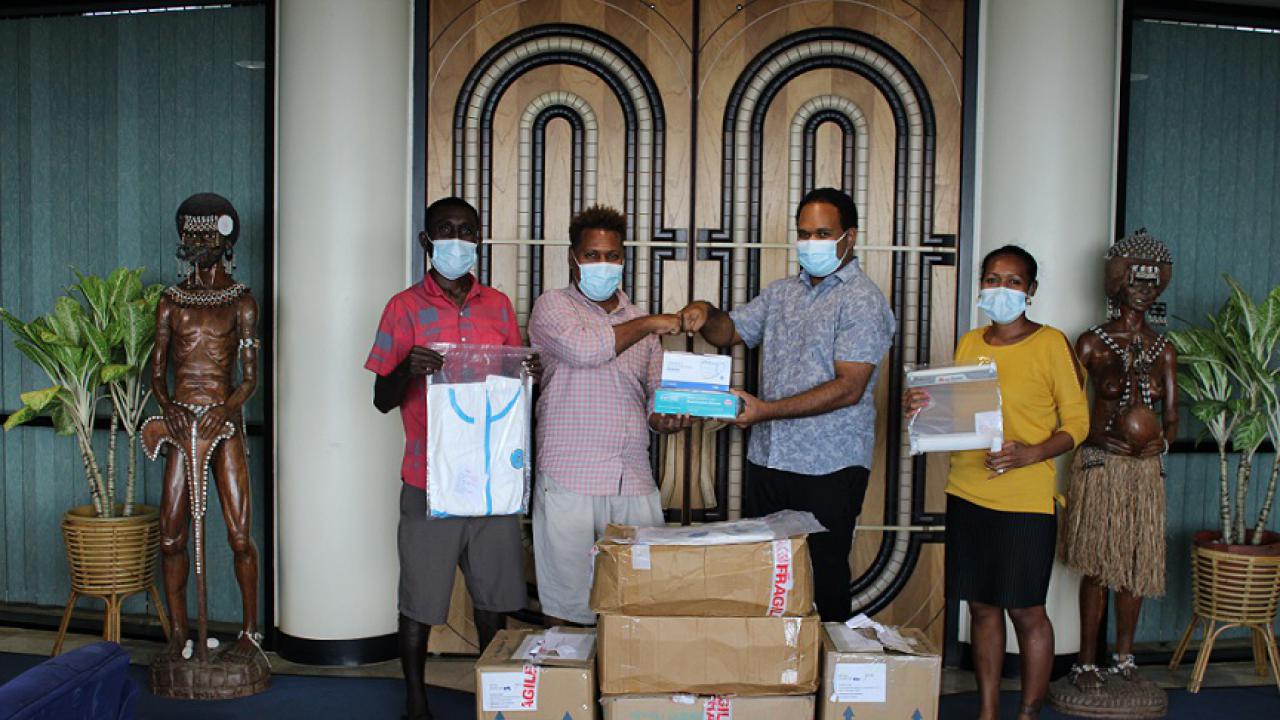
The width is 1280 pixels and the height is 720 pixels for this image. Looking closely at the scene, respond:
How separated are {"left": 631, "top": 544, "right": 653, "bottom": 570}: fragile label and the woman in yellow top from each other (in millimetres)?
1032

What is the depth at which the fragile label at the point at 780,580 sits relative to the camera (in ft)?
7.74

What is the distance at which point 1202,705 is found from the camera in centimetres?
350

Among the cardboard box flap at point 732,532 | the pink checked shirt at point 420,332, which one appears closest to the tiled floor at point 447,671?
the pink checked shirt at point 420,332

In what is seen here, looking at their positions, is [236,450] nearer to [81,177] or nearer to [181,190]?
[181,190]

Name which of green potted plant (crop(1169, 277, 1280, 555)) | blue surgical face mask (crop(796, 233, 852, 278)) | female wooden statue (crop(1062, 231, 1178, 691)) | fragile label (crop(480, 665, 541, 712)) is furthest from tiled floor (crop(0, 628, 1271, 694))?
blue surgical face mask (crop(796, 233, 852, 278))

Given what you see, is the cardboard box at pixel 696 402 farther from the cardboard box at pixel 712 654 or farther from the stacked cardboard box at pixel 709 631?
the cardboard box at pixel 712 654

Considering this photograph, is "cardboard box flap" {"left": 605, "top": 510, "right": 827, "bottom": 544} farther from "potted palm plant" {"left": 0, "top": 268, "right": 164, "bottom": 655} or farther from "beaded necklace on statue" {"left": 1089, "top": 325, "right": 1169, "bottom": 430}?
"potted palm plant" {"left": 0, "top": 268, "right": 164, "bottom": 655}

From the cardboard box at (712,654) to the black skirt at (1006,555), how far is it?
2.75ft

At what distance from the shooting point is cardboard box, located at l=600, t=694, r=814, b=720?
7.83 feet

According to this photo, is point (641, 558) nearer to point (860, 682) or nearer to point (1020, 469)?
point (860, 682)

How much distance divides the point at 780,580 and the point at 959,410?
2.82ft

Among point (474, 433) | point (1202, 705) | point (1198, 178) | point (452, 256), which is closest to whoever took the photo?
point (474, 433)

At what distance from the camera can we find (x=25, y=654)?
153 inches

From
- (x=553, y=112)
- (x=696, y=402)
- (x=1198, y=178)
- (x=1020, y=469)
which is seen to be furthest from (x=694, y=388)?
(x=1198, y=178)
